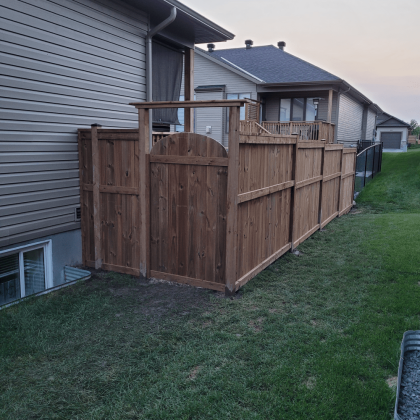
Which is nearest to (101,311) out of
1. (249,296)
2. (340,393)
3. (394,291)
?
(249,296)

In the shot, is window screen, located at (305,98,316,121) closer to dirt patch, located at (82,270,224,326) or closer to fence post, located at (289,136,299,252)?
fence post, located at (289,136,299,252)

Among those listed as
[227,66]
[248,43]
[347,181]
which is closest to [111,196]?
[347,181]

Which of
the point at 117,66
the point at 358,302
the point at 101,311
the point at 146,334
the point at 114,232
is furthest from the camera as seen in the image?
the point at 117,66

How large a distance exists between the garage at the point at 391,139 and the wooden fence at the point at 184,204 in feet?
150

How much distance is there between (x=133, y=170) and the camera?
5.70 meters

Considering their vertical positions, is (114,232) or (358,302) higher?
(114,232)

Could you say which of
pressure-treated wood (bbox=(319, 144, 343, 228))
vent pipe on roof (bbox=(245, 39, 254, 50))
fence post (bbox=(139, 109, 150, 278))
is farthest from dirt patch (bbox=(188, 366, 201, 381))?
vent pipe on roof (bbox=(245, 39, 254, 50))

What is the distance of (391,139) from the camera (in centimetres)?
4788

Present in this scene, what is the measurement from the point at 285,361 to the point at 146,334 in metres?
1.36

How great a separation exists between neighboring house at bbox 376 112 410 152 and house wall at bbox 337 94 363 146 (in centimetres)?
1933

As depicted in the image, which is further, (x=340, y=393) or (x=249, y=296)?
(x=249, y=296)

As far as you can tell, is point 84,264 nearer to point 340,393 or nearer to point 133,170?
point 133,170

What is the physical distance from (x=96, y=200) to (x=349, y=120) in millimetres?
22556

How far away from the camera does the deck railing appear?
1884 centimetres
